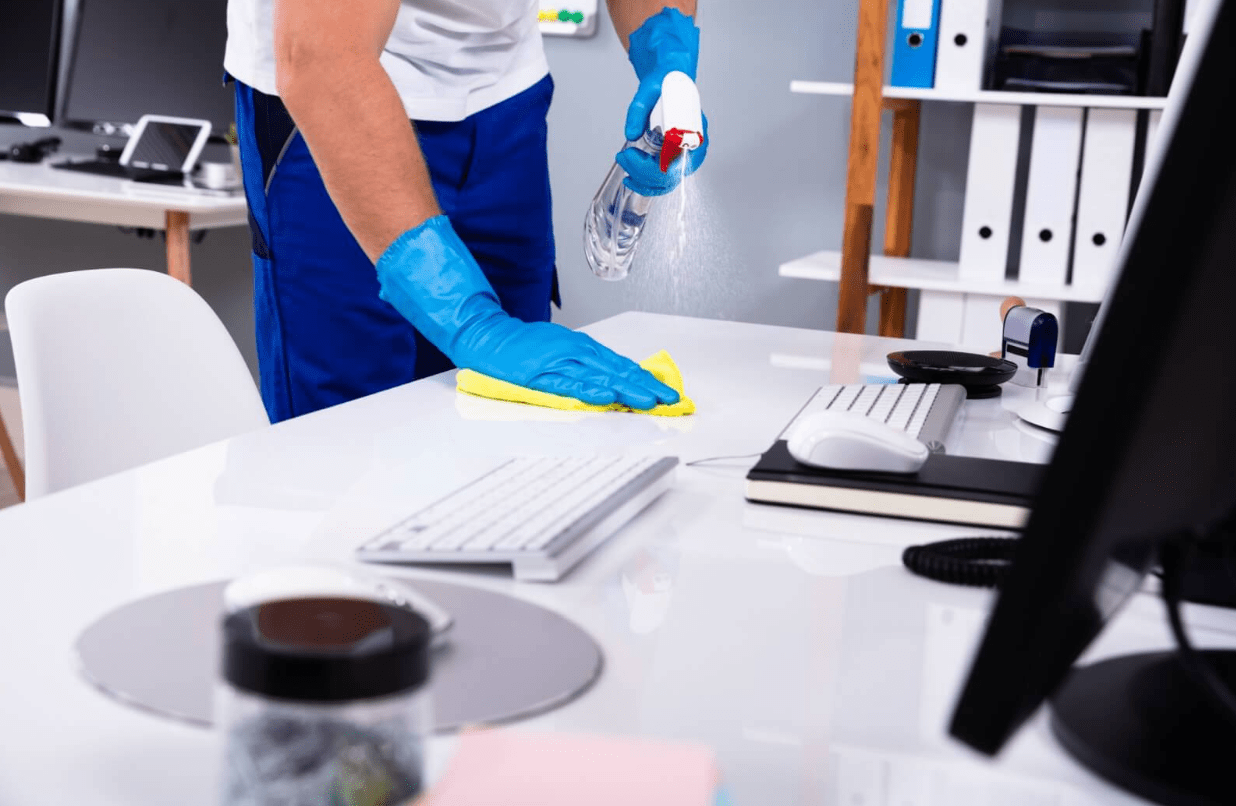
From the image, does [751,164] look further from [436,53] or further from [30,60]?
[30,60]

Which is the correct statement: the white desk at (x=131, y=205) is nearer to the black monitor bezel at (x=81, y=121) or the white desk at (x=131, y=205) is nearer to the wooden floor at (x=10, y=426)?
the black monitor bezel at (x=81, y=121)

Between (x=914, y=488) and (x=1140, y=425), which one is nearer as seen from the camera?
(x=1140, y=425)

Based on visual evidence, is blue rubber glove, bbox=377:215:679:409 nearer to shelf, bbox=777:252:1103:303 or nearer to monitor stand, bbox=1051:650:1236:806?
monitor stand, bbox=1051:650:1236:806

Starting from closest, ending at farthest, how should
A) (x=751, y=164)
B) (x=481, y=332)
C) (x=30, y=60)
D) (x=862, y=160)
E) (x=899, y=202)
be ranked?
(x=481, y=332), (x=862, y=160), (x=899, y=202), (x=751, y=164), (x=30, y=60)

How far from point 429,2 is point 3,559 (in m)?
1.05

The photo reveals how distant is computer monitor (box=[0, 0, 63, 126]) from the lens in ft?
11.4

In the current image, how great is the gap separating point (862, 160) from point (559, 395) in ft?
5.35

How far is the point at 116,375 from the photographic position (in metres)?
1.29

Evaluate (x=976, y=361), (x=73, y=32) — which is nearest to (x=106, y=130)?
(x=73, y=32)

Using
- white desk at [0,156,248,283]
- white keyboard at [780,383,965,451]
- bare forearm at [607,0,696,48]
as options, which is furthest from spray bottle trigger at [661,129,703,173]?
white desk at [0,156,248,283]

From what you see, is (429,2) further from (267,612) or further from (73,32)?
(73,32)

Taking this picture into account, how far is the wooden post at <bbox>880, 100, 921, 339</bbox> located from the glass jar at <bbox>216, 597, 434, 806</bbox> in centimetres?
257

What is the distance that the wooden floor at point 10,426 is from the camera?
9.80ft

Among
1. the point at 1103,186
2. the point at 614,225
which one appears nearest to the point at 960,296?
the point at 1103,186
